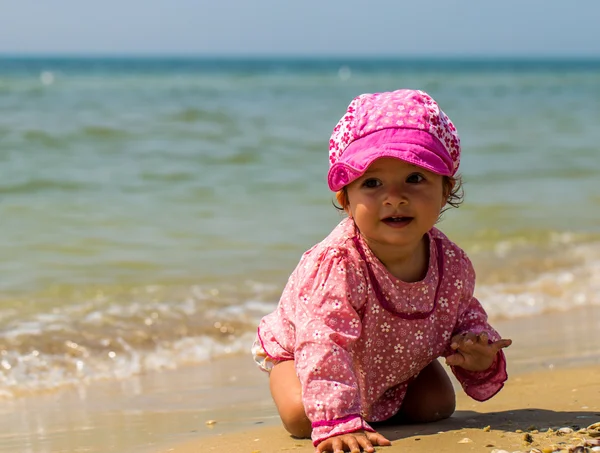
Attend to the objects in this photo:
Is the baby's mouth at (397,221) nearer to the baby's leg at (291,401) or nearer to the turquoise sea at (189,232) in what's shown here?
the baby's leg at (291,401)

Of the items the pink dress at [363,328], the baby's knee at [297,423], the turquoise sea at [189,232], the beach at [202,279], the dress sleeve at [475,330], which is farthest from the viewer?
the turquoise sea at [189,232]

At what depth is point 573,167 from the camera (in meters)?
10.3

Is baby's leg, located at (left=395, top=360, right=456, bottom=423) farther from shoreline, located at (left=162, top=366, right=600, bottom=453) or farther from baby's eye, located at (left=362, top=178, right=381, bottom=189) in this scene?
baby's eye, located at (left=362, top=178, right=381, bottom=189)

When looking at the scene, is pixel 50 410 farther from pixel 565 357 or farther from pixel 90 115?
pixel 90 115

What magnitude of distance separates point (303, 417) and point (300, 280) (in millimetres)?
409

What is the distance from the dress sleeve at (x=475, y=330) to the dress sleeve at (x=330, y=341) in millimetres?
392

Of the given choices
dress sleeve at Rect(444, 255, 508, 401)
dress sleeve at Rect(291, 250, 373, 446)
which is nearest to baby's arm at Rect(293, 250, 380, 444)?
dress sleeve at Rect(291, 250, 373, 446)

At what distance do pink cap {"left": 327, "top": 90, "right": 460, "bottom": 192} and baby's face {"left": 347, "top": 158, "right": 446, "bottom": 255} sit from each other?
0.05 meters

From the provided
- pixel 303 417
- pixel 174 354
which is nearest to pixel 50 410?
pixel 174 354

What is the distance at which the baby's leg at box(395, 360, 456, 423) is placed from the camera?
2.85 metres

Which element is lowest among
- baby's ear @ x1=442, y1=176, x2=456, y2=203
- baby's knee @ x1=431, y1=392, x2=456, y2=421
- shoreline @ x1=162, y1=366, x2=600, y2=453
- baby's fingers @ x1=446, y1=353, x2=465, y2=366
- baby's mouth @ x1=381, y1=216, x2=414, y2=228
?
shoreline @ x1=162, y1=366, x2=600, y2=453

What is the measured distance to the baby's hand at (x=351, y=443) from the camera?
94.0 inches

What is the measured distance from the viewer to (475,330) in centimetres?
279

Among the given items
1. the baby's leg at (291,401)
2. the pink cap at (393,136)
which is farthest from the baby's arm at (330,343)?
the pink cap at (393,136)
